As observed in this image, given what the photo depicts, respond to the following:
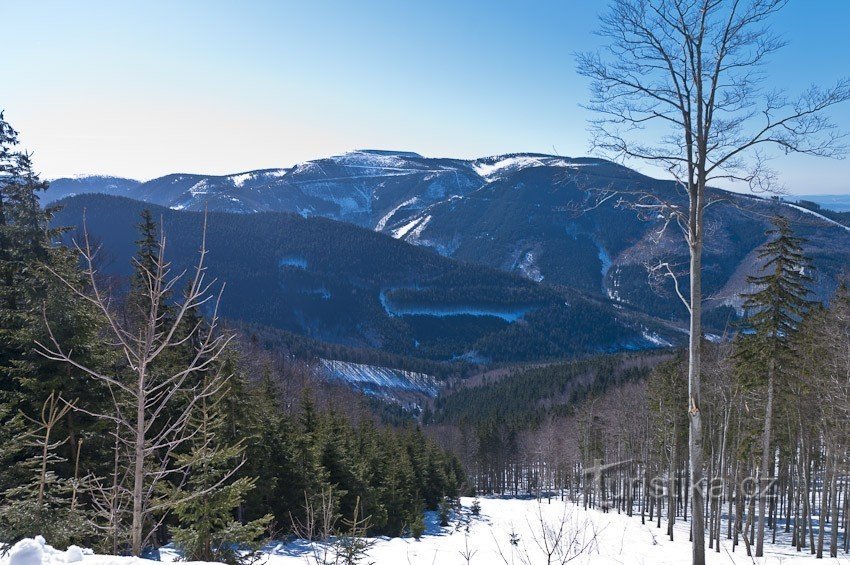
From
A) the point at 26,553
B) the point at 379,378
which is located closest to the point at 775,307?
the point at 26,553

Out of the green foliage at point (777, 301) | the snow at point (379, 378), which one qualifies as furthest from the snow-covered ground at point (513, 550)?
the snow at point (379, 378)

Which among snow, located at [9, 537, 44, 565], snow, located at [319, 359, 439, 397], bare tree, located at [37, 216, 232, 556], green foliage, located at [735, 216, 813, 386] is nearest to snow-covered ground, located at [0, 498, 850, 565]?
snow, located at [9, 537, 44, 565]

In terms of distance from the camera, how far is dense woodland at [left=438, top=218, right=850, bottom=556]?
1866 cm

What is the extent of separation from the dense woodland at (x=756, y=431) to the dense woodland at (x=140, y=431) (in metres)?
7.47

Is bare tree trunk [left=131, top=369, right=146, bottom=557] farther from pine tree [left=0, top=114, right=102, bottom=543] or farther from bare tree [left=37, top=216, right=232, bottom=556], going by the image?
pine tree [left=0, top=114, right=102, bottom=543]

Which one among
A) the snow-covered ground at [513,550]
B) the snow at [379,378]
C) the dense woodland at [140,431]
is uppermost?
the dense woodland at [140,431]

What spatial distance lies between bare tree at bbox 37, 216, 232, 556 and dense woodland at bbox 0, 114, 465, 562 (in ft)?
0.22

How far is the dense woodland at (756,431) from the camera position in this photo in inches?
734

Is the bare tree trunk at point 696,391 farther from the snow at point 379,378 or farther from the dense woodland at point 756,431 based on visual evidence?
the snow at point 379,378

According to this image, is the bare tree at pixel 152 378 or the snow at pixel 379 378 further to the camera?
the snow at pixel 379 378

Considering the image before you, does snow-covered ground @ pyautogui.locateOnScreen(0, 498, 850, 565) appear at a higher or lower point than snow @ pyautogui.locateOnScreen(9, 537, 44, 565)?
lower

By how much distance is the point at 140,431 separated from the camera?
5.29 metres

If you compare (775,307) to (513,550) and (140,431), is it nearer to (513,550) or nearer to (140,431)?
(513,550)

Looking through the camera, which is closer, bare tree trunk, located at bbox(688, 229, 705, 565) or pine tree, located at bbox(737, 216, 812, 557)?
bare tree trunk, located at bbox(688, 229, 705, 565)
